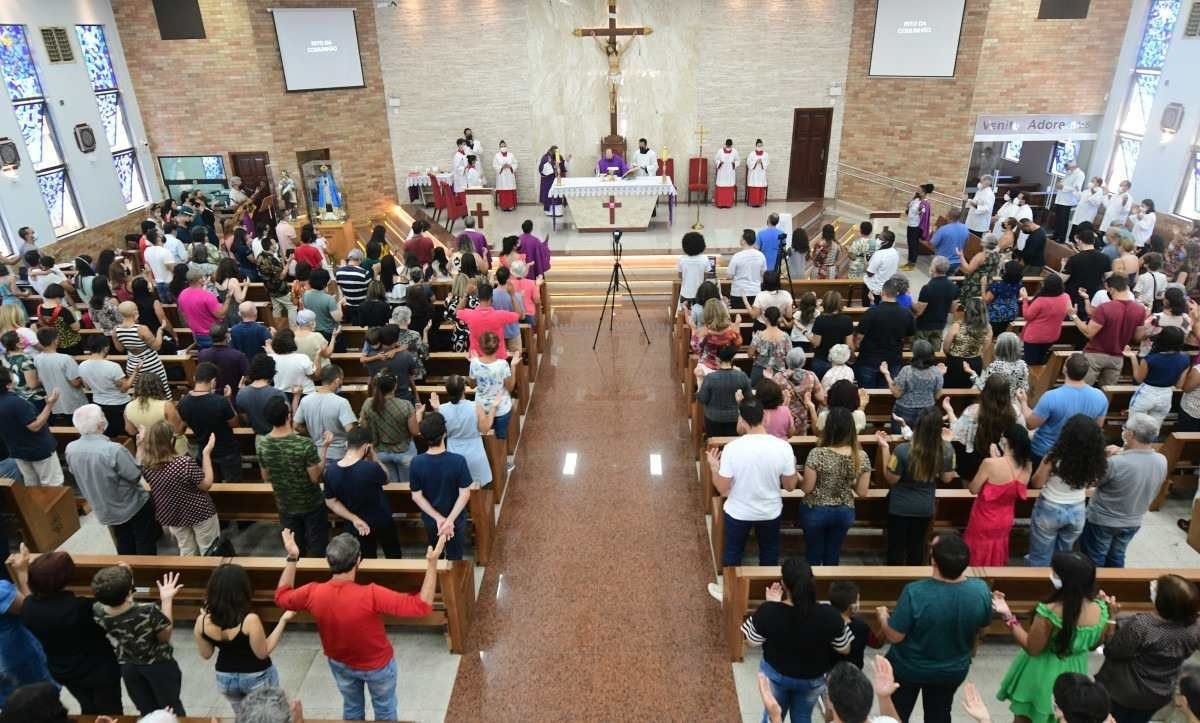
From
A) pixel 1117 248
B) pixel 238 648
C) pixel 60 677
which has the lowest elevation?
pixel 60 677

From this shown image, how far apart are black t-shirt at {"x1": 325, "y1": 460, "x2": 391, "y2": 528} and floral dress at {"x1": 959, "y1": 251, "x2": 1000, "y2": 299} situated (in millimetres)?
6466

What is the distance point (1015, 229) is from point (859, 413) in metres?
5.24

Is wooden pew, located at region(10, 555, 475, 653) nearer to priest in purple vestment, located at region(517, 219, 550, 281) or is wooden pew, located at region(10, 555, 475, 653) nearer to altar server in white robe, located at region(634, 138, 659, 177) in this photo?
priest in purple vestment, located at region(517, 219, 550, 281)

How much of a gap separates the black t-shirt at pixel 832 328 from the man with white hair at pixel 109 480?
4893 mm

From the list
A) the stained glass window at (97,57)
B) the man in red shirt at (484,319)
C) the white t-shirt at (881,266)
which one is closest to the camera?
the man in red shirt at (484,319)

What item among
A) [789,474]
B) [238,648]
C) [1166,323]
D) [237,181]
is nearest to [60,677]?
[238,648]

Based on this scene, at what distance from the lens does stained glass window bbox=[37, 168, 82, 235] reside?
11141 millimetres

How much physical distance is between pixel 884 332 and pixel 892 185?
30.4 feet

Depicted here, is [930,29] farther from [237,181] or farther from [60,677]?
[60,677]

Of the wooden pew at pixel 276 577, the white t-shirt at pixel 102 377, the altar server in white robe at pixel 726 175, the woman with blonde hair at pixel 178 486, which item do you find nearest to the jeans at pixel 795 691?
the wooden pew at pixel 276 577

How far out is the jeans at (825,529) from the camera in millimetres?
4156

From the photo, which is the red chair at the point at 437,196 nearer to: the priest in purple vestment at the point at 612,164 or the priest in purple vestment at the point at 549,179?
the priest in purple vestment at the point at 549,179

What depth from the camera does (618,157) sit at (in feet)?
46.6

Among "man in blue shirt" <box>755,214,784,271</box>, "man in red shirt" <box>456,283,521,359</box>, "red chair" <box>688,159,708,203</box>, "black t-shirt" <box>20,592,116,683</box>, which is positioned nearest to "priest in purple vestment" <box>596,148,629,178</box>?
"red chair" <box>688,159,708,203</box>
